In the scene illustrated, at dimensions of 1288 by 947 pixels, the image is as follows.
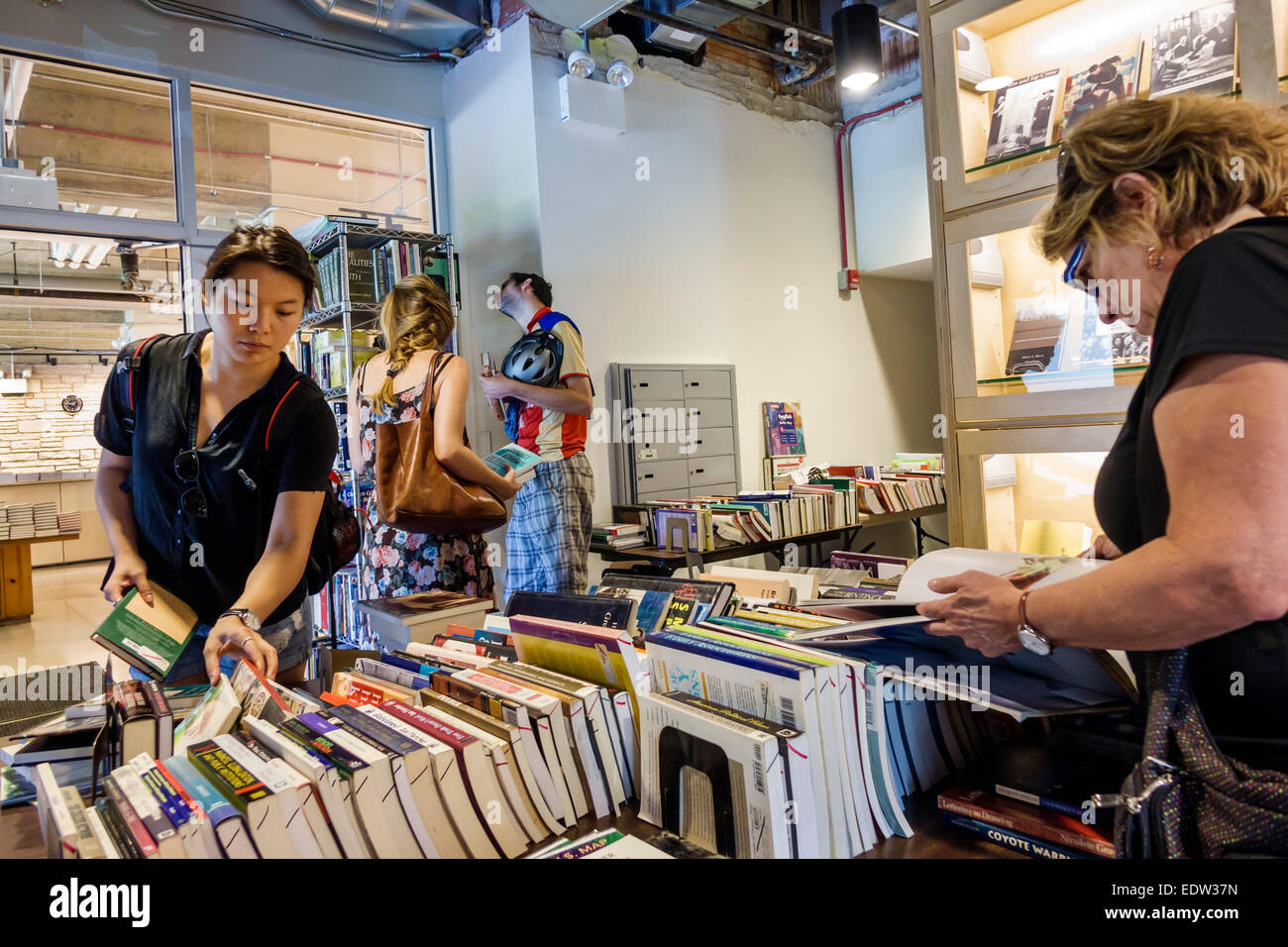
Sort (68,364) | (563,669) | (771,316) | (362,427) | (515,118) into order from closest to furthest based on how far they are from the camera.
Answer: (563,669) < (362,427) < (515,118) < (771,316) < (68,364)

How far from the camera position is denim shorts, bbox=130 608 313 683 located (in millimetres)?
1749

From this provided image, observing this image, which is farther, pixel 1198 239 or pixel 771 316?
pixel 771 316

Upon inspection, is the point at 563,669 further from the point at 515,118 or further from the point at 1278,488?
the point at 515,118

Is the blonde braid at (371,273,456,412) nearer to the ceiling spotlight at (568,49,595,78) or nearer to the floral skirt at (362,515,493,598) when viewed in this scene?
the floral skirt at (362,515,493,598)

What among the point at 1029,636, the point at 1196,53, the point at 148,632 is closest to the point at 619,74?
the point at 1196,53

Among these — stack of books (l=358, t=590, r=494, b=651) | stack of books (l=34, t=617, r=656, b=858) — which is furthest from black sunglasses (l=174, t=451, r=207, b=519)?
stack of books (l=358, t=590, r=494, b=651)

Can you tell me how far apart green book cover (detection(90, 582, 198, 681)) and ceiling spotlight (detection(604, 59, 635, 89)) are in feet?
13.4

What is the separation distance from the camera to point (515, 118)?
4.69m

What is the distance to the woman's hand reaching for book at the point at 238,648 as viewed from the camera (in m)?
1.48

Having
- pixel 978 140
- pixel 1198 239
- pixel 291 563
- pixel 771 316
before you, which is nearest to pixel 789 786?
pixel 1198 239

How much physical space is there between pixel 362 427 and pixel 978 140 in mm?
2324
